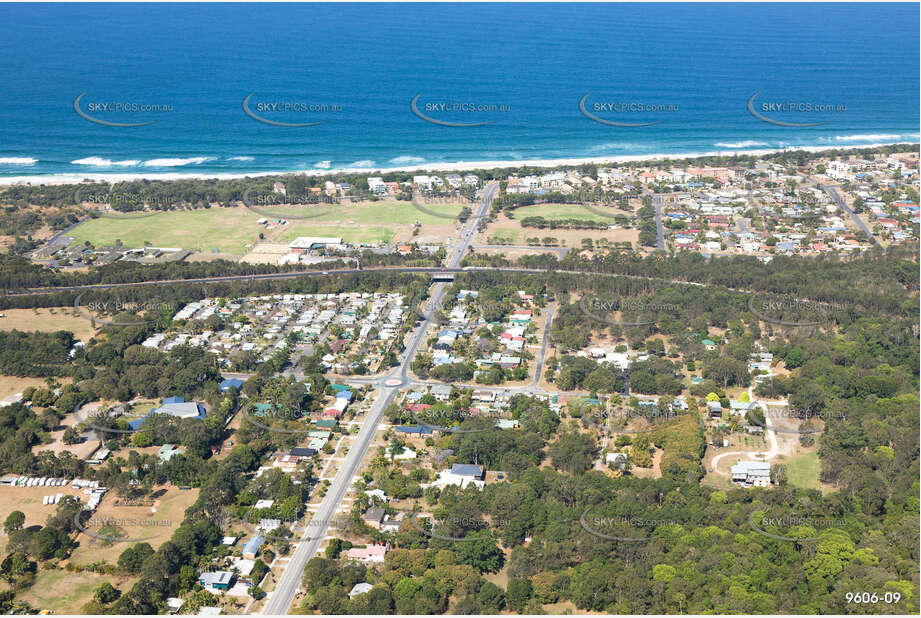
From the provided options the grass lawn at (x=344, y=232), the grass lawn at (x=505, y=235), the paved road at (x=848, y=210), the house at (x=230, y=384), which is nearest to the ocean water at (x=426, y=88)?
the paved road at (x=848, y=210)

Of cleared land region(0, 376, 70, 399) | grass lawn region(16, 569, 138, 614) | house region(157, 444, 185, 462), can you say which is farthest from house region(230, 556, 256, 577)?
cleared land region(0, 376, 70, 399)

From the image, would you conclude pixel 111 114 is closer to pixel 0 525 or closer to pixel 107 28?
pixel 107 28

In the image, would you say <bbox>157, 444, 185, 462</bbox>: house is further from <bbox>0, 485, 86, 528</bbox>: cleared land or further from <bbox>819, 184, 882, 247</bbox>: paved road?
<bbox>819, 184, 882, 247</bbox>: paved road

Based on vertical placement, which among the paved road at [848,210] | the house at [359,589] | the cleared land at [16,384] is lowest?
the cleared land at [16,384]

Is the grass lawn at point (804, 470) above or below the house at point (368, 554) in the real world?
above

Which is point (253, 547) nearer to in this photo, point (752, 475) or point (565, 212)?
point (752, 475)

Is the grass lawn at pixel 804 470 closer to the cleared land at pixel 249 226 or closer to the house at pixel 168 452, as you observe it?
the house at pixel 168 452

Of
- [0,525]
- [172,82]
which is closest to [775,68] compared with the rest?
[172,82]

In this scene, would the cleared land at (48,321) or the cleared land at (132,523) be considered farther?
the cleared land at (48,321)
